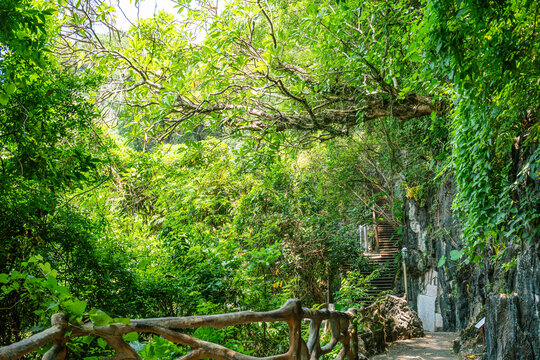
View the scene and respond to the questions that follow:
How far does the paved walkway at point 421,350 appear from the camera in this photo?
7203mm

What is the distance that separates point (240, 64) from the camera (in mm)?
4566

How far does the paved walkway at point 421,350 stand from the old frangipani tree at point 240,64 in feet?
13.6

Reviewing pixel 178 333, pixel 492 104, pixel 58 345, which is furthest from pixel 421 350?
pixel 58 345

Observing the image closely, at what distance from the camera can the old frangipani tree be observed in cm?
466

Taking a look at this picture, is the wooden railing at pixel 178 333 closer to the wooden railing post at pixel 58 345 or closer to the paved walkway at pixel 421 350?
the wooden railing post at pixel 58 345

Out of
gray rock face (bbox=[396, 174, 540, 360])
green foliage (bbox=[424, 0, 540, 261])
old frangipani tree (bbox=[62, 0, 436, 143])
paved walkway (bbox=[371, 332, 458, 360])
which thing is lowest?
paved walkway (bbox=[371, 332, 458, 360])

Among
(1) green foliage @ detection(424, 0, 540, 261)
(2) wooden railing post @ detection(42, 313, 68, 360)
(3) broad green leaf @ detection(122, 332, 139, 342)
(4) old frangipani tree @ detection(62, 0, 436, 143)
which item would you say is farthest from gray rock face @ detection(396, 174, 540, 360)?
(2) wooden railing post @ detection(42, 313, 68, 360)

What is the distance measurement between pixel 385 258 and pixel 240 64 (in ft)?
44.9

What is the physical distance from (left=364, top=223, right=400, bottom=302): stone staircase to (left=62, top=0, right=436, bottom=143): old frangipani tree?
27.4 ft

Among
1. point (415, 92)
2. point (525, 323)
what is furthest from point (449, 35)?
point (415, 92)

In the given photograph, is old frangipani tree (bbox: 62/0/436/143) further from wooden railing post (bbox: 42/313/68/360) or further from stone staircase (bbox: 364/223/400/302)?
stone staircase (bbox: 364/223/400/302)

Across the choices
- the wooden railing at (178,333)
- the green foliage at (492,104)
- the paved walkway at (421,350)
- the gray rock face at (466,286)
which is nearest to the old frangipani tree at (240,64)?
the green foliage at (492,104)

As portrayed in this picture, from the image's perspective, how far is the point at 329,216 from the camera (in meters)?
11.6

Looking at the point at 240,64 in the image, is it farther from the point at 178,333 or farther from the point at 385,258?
the point at 385,258
